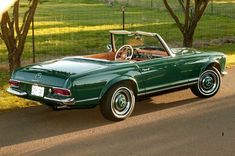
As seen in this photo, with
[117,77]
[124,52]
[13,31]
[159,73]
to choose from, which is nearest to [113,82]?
[117,77]

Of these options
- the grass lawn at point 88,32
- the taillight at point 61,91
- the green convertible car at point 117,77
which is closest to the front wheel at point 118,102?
the green convertible car at point 117,77

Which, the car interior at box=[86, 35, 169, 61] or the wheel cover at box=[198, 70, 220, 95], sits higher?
the car interior at box=[86, 35, 169, 61]

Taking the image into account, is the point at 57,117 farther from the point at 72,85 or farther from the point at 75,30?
the point at 75,30

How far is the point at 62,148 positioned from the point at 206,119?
8.25 ft

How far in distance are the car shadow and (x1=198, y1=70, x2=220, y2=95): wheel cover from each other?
42 centimetres

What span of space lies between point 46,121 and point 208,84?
10.3 feet

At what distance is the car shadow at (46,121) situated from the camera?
7.07 m

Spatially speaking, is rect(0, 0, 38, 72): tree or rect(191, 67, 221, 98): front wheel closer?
rect(191, 67, 221, 98): front wheel

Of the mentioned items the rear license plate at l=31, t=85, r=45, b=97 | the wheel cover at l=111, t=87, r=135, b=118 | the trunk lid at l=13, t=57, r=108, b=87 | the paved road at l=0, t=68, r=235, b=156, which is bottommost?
the paved road at l=0, t=68, r=235, b=156

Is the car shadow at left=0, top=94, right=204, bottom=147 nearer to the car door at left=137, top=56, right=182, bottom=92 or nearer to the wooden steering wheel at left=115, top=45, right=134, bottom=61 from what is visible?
the car door at left=137, top=56, right=182, bottom=92

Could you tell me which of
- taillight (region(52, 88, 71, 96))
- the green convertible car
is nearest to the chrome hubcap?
the green convertible car

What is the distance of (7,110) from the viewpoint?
8492 mm

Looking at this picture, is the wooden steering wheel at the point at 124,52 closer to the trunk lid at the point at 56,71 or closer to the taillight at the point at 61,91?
the trunk lid at the point at 56,71

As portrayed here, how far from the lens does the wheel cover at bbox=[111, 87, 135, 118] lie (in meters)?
7.66
